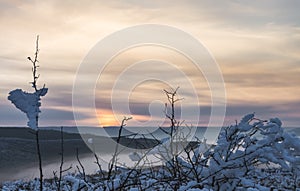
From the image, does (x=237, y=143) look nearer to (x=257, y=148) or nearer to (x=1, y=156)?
(x=257, y=148)

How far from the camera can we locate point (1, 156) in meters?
40.1

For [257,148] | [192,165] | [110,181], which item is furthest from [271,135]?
[110,181]

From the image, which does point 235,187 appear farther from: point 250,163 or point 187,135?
point 187,135

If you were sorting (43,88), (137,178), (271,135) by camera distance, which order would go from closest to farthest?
(43,88) → (271,135) → (137,178)

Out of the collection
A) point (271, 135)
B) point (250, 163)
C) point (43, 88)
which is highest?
point (43, 88)

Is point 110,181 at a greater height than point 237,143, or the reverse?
point 237,143

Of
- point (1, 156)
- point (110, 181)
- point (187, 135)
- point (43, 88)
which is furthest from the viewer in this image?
Answer: point (1, 156)

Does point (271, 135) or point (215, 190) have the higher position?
point (271, 135)

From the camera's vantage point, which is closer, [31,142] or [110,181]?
[110,181]

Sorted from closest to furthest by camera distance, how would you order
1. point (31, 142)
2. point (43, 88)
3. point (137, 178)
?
1. point (43, 88)
2. point (137, 178)
3. point (31, 142)

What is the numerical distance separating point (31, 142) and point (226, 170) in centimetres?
5296

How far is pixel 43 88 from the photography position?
231 centimetres

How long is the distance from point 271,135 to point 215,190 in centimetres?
53

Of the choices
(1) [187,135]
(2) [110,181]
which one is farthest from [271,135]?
(1) [187,135]
